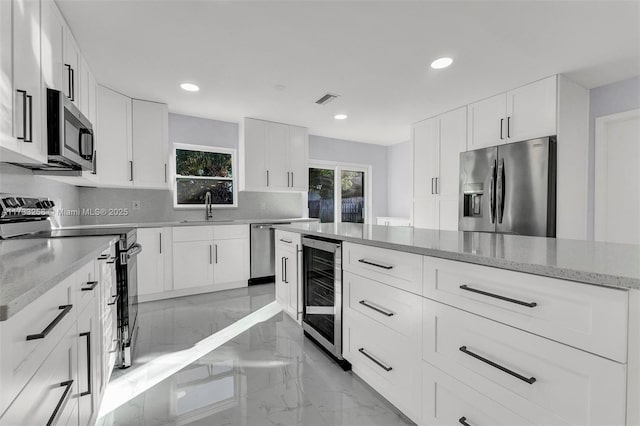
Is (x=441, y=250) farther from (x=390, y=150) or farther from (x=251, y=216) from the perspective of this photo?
(x=390, y=150)

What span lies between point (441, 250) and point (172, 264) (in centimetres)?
331

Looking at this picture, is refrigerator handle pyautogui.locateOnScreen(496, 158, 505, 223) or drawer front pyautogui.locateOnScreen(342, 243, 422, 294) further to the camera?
refrigerator handle pyautogui.locateOnScreen(496, 158, 505, 223)

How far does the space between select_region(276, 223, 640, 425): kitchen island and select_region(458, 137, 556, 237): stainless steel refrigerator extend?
190 centimetres

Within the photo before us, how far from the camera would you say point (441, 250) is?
1.20m

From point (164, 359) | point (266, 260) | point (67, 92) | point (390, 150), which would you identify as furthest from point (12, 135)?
point (390, 150)

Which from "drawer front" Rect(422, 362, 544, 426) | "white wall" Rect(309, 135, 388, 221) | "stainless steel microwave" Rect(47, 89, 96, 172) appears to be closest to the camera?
"drawer front" Rect(422, 362, 544, 426)

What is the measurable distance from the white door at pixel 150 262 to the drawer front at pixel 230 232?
0.65 metres

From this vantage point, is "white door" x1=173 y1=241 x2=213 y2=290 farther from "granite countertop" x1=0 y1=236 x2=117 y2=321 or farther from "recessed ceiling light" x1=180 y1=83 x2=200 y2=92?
"granite countertop" x1=0 y1=236 x2=117 y2=321

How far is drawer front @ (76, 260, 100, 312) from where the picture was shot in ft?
3.69

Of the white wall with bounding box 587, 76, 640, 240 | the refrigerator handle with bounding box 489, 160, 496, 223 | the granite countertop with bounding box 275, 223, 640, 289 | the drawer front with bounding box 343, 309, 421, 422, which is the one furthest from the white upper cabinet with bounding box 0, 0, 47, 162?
the white wall with bounding box 587, 76, 640, 240

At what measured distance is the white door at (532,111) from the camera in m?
2.93

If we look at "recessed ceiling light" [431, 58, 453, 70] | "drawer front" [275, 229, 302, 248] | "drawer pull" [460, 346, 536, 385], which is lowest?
"drawer pull" [460, 346, 536, 385]

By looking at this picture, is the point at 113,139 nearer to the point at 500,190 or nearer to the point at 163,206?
the point at 163,206

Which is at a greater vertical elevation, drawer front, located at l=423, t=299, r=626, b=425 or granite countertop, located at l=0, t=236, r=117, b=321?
granite countertop, located at l=0, t=236, r=117, b=321
